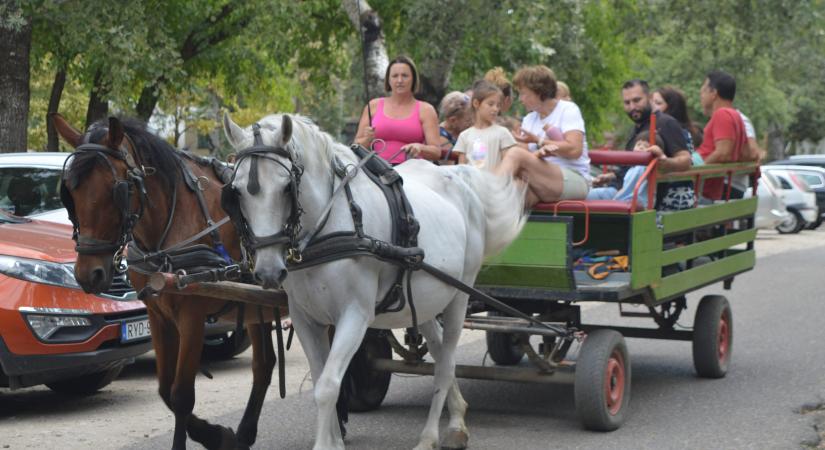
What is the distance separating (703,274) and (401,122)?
8.61 feet

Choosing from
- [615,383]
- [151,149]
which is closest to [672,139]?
[615,383]

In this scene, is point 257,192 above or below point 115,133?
below

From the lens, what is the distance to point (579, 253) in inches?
314

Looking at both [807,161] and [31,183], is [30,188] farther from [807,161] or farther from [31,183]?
[807,161]

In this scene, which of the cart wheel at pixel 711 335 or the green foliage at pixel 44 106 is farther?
the green foliage at pixel 44 106

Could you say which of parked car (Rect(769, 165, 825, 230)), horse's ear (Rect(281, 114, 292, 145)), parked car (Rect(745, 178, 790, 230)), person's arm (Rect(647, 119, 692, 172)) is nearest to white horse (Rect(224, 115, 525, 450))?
horse's ear (Rect(281, 114, 292, 145))

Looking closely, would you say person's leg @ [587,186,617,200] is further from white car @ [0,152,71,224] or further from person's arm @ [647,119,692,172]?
white car @ [0,152,71,224]

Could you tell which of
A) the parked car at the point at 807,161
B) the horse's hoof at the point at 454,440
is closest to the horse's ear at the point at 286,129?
the horse's hoof at the point at 454,440

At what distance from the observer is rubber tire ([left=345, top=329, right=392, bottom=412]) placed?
25.5 ft

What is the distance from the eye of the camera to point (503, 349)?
9.78 m

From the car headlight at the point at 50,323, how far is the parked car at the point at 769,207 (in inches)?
853

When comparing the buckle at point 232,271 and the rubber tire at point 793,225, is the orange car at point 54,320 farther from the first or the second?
the rubber tire at point 793,225

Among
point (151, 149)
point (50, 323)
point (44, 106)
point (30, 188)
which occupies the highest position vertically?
point (151, 149)

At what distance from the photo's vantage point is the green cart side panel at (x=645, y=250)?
7.38m
